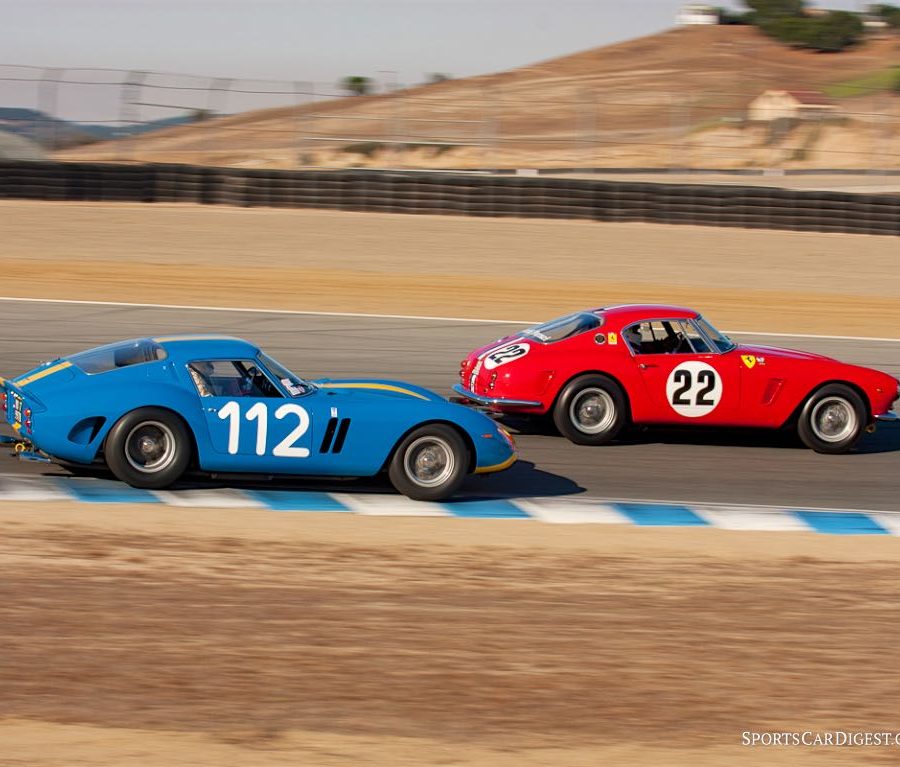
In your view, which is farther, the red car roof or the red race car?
the red car roof

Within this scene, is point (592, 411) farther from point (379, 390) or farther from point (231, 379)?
Answer: point (231, 379)

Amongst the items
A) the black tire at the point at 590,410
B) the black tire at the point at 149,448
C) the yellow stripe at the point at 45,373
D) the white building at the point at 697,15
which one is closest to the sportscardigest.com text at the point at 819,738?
the black tire at the point at 149,448

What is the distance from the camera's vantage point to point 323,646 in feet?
19.1

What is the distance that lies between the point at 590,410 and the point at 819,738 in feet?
18.1

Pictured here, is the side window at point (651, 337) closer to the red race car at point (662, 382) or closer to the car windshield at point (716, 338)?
the red race car at point (662, 382)

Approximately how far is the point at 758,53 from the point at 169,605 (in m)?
53.4

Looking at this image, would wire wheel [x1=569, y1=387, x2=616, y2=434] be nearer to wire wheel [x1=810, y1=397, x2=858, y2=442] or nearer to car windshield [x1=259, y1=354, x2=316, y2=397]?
wire wheel [x1=810, y1=397, x2=858, y2=442]

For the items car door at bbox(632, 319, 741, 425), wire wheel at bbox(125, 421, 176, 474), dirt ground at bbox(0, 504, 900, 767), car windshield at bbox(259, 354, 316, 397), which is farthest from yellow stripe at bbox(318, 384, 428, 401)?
car door at bbox(632, 319, 741, 425)

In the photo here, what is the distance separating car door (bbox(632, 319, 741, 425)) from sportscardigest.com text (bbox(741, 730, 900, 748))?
5.47 metres

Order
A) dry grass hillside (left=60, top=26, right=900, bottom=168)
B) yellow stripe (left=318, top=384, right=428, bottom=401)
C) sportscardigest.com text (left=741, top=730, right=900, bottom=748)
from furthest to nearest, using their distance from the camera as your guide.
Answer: dry grass hillside (left=60, top=26, right=900, bottom=168), yellow stripe (left=318, top=384, right=428, bottom=401), sportscardigest.com text (left=741, top=730, right=900, bottom=748)

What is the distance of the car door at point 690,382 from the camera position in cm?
1052

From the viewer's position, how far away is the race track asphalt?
9461 millimetres

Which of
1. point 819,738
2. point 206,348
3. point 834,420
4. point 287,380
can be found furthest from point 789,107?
point 819,738

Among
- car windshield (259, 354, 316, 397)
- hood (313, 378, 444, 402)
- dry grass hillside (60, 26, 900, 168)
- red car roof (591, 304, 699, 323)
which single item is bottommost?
hood (313, 378, 444, 402)
